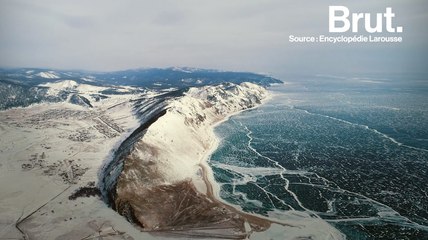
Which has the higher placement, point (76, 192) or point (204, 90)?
point (204, 90)

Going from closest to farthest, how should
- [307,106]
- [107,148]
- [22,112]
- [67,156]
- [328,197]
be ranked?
1. [328,197]
2. [67,156]
3. [107,148]
4. [22,112]
5. [307,106]

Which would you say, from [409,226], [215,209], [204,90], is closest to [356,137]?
[409,226]

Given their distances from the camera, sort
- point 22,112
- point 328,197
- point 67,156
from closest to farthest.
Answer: point 328,197, point 67,156, point 22,112

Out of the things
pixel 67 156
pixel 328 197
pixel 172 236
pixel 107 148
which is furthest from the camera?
pixel 107 148

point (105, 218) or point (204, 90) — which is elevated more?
point (204, 90)

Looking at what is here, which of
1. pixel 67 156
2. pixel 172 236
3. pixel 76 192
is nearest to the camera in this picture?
pixel 172 236

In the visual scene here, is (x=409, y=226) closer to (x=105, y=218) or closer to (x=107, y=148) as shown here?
(x=105, y=218)

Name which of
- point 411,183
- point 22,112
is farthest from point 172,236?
point 22,112

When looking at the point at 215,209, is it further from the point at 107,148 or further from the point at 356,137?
the point at 356,137

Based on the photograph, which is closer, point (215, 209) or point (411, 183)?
point (215, 209)
